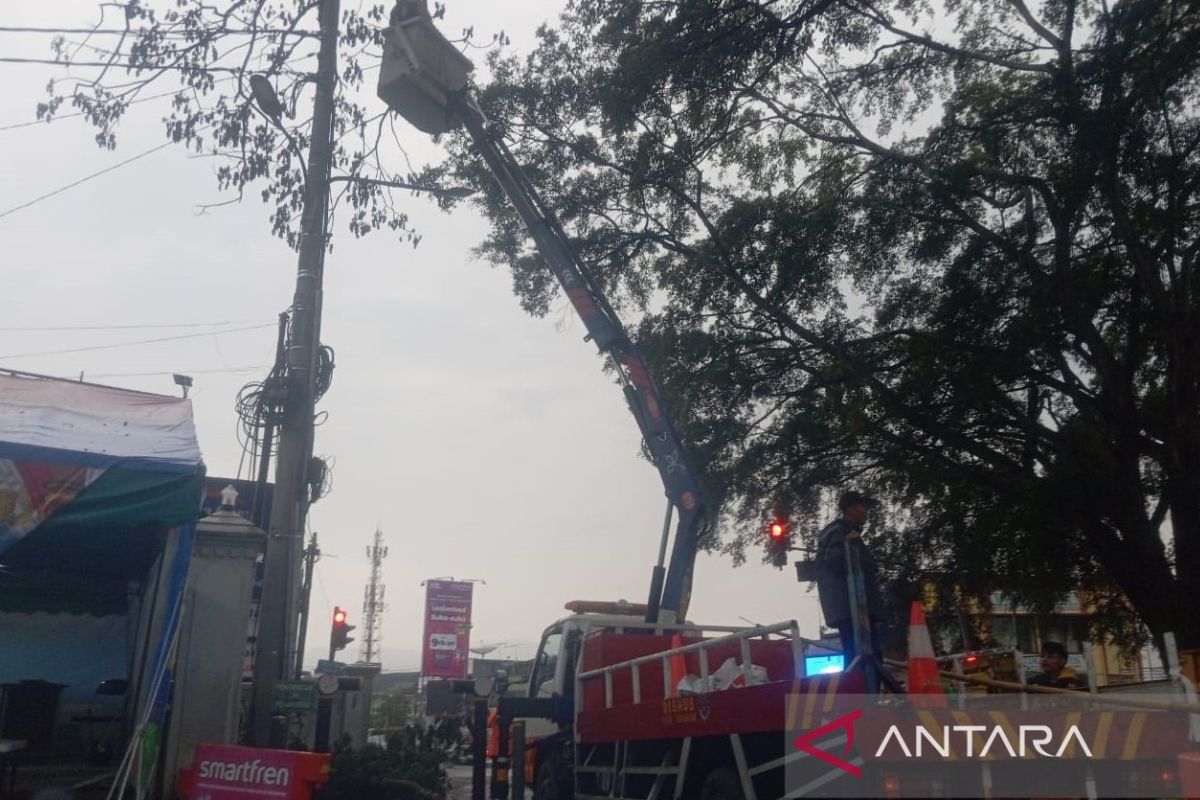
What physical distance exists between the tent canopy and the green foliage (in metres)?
3.02

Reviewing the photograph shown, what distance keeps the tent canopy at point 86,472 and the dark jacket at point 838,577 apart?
5336 millimetres

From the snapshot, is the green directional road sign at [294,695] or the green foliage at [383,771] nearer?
the green directional road sign at [294,695]

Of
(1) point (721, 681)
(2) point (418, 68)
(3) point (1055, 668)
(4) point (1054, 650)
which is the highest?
(2) point (418, 68)

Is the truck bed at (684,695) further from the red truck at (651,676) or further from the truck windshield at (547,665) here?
the truck windshield at (547,665)

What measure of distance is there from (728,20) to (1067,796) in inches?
363

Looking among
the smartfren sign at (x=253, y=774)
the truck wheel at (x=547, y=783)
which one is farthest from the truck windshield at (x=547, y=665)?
the smartfren sign at (x=253, y=774)

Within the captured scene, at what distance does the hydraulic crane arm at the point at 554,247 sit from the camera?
1166 centimetres

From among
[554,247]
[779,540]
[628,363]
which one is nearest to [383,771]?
[628,363]

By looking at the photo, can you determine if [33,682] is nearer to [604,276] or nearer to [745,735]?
[745,735]

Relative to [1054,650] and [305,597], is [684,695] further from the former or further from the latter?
[305,597]

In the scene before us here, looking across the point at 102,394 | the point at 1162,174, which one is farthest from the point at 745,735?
the point at 1162,174

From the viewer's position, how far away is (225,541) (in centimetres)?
1082

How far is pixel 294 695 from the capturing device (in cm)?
1028

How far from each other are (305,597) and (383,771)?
873 cm
